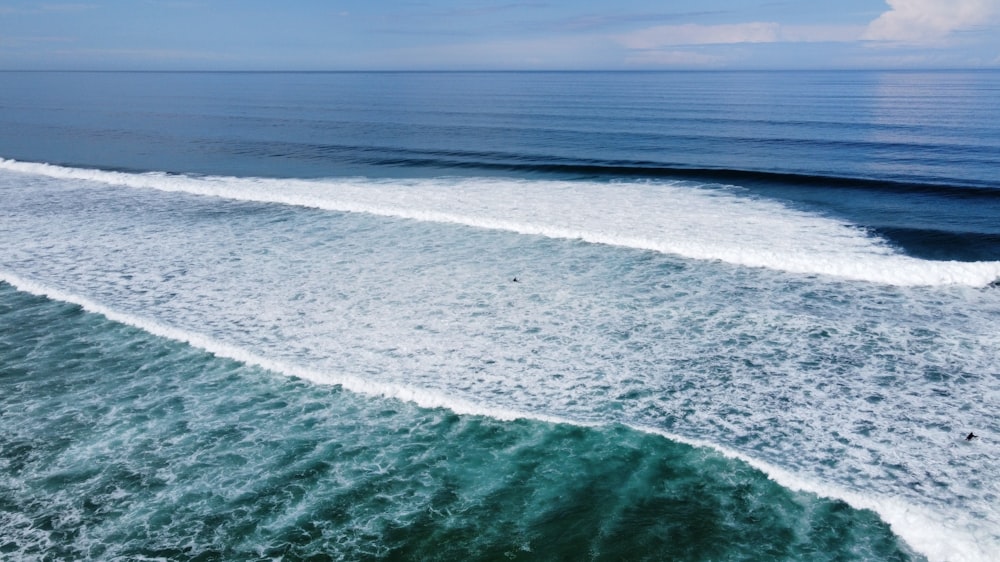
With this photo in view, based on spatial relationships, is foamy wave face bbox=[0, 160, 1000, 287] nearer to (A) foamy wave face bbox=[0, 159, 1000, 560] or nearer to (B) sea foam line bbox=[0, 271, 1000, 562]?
(A) foamy wave face bbox=[0, 159, 1000, 560]

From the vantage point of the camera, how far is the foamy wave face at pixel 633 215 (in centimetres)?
1549

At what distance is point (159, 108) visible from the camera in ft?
214

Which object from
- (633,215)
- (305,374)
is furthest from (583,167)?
(305,374)

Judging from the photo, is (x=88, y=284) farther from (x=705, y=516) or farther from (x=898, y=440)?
(x=898, y=440)

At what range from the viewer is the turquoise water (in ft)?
22.2

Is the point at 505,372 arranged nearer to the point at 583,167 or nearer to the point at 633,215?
Result: the point at 633,215

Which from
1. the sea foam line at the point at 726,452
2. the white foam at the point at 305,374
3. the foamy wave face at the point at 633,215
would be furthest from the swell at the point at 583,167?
the sea foam line at the point at 726,452

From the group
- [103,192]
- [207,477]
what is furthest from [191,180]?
[207,477]

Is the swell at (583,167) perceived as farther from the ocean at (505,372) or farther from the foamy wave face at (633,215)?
the foamy wave face at (633,215)

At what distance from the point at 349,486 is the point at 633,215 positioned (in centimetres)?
1461

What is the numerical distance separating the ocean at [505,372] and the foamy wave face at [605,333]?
0.06 meters

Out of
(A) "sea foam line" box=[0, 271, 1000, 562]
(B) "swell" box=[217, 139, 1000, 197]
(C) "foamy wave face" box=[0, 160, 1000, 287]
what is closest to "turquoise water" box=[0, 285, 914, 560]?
(A) "sea foam line" box=[0, 271, 1000, 562]

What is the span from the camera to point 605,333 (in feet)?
39.4

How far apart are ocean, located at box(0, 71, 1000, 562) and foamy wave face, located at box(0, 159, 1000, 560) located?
6 centimetres
